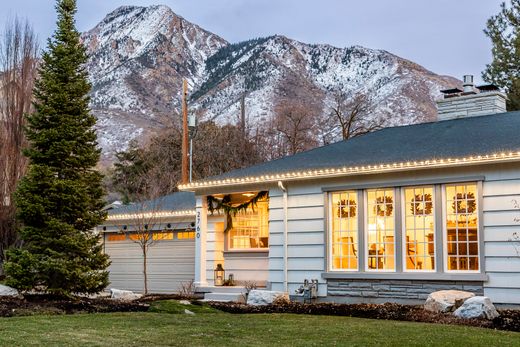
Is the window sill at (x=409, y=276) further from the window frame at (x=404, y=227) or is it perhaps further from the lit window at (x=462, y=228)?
the lit window at (x=462, y=228)

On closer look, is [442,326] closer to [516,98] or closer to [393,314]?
[393,314]

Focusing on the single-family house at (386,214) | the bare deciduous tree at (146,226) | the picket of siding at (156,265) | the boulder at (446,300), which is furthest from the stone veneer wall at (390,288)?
the bare deciduous tree at (146,226)

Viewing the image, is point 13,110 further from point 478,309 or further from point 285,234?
point 478,309

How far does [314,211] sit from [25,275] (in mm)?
6201

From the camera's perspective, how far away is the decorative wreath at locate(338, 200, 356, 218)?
1499 centimetres

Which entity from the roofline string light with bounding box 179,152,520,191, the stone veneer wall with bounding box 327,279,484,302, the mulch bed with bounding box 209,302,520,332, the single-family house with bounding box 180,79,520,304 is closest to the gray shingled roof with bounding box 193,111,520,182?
the single-family house with bounding box 180,79,520,304

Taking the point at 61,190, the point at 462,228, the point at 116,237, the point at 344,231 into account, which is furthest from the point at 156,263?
the point at 462,228

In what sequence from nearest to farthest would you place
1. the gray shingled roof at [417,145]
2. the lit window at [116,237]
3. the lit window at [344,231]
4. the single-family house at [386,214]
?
the single-family house at [386,214] < the gray shingled roof at [417,145] < the lit window at [344,231] < the lit window at [116,237]

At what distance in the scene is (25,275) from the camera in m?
15.3

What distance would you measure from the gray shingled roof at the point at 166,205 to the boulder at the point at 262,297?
461cm

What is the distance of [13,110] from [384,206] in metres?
11.0

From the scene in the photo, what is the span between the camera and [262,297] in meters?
15.2

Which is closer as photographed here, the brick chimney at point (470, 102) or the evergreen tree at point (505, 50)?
the brick chimney at point (470, 102)

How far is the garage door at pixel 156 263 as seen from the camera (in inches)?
772
